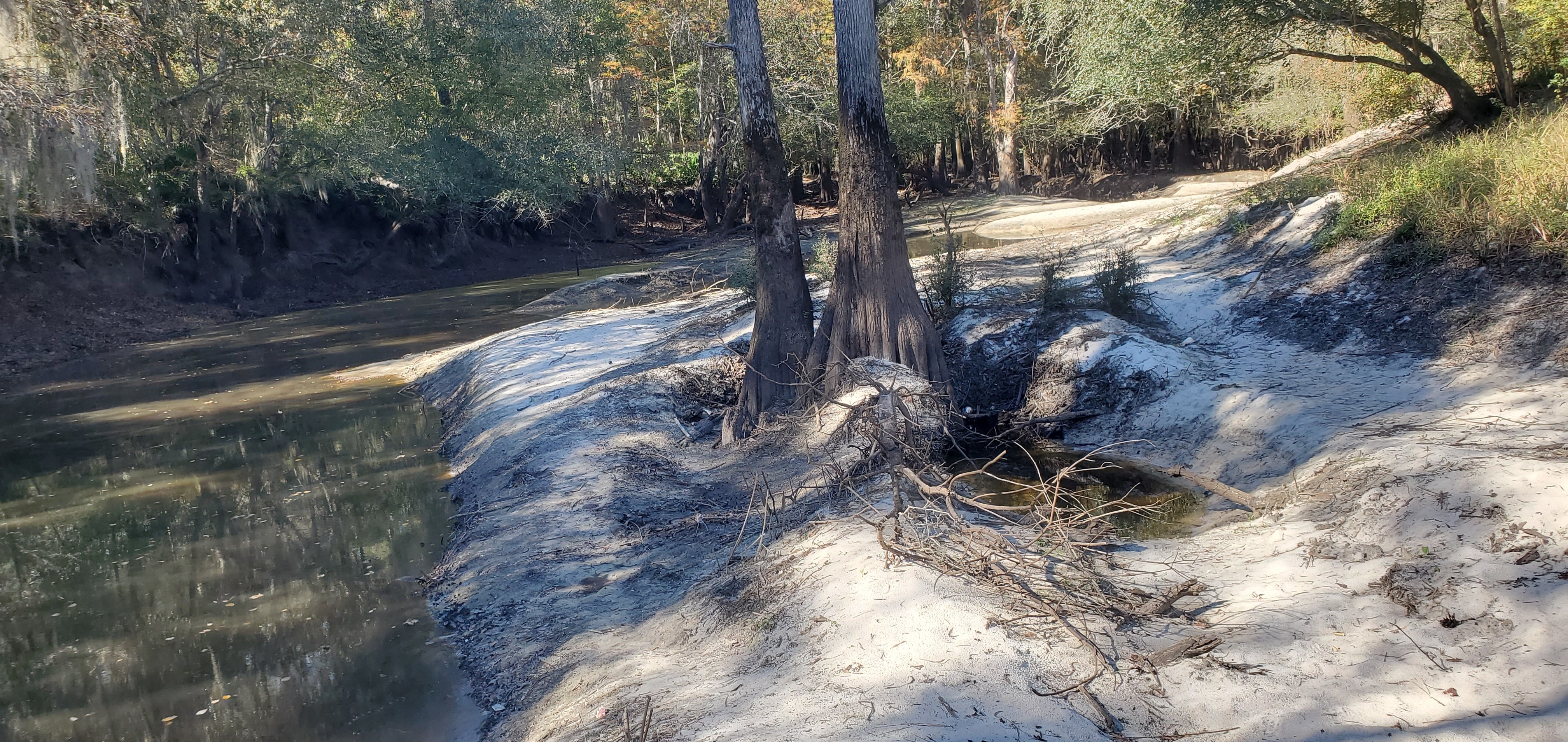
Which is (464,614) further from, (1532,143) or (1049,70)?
(1049,70)

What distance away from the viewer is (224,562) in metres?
8.56


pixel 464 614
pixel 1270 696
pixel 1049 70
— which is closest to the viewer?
pixel 1270 696

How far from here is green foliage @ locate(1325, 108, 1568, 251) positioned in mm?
8672

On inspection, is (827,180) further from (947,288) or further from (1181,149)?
(947,288)

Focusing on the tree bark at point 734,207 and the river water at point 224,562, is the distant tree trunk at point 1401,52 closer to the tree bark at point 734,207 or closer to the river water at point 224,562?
the river water at point 224,562

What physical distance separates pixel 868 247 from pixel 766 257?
115 cm

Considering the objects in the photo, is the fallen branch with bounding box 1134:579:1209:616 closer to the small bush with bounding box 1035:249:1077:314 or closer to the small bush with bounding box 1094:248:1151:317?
the small bush with bounding box 1035:249:1077:314

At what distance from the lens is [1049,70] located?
41188 millimetres

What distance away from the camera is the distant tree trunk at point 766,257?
9.56m

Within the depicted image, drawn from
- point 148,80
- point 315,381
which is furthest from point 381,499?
point 148,80

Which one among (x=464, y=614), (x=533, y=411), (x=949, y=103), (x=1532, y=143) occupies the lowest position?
(x=464, y=614)

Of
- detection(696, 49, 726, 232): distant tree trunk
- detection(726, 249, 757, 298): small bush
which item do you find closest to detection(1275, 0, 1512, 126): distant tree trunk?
detection(726, 249, 757, 298): small bush

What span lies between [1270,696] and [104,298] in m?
25.5

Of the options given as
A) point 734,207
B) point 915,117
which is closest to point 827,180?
point 915,117
